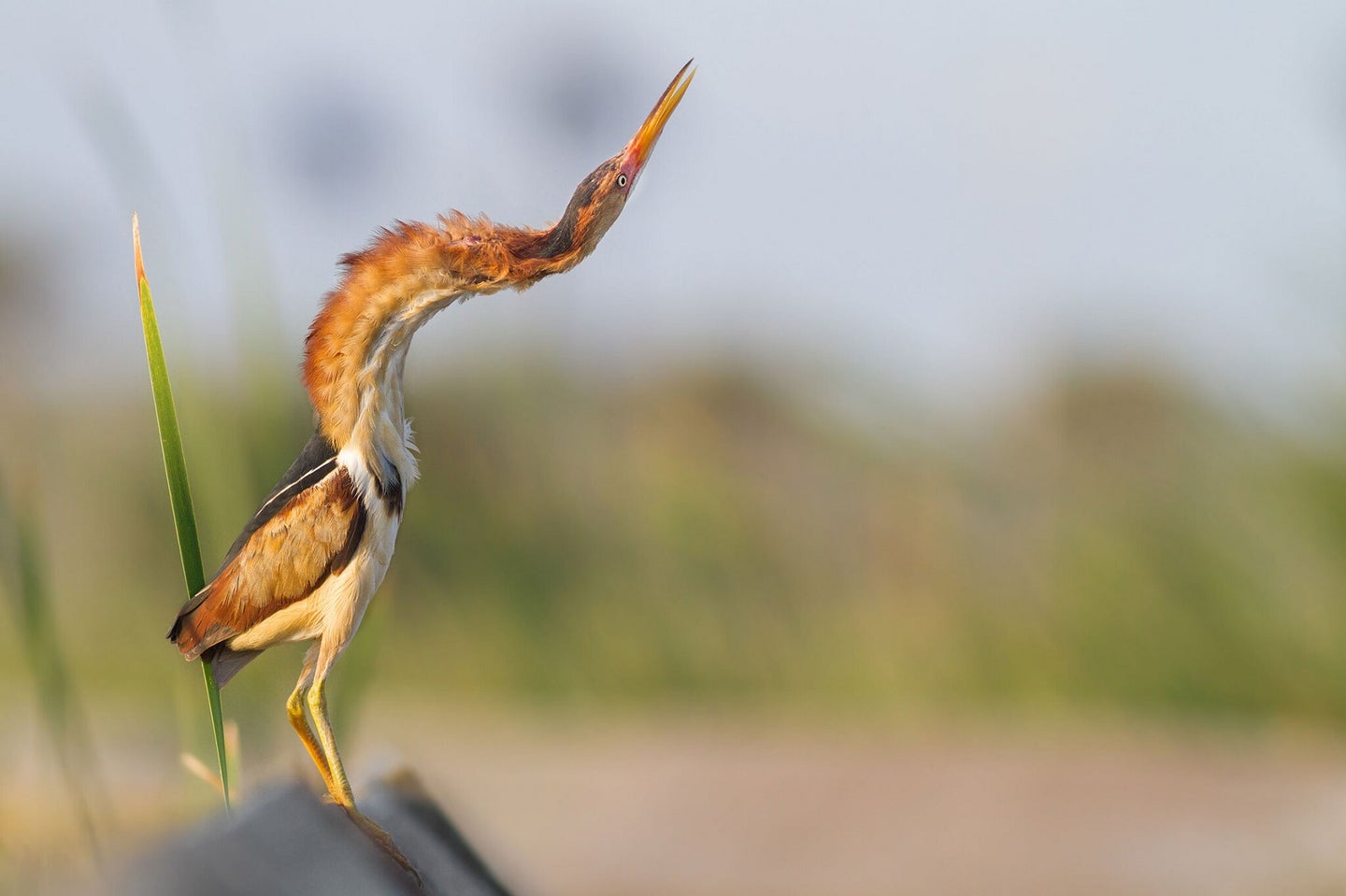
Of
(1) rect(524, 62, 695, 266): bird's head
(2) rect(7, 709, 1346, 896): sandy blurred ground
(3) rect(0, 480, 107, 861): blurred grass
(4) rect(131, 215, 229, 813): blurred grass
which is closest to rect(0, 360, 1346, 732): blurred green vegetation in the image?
(2) rect(7, 709, 1346, 896): sandy blurred ground

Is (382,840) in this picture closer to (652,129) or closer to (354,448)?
(354,448)

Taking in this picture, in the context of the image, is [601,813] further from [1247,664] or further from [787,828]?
[1247,664]

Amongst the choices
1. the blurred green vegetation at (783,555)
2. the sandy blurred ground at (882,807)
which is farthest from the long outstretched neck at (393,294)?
the blurred green vegetation at (783,555)

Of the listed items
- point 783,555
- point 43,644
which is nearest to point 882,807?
point 783,555

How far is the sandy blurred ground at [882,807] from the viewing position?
2975 millimetres

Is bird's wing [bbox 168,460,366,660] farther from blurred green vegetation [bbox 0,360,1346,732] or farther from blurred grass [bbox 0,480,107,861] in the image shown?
blurred green vegetation [bbox 0,360,1346,732]

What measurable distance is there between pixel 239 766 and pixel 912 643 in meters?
3.00

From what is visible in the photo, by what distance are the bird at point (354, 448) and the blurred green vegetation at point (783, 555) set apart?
2733mm

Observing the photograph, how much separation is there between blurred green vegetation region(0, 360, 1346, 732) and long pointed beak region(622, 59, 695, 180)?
2.87 metres

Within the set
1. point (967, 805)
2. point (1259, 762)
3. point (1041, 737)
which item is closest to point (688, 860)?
point (967, 805)

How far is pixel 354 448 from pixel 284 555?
87 mm

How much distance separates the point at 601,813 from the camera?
3.64 m

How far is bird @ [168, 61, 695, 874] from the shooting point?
86 centimetres

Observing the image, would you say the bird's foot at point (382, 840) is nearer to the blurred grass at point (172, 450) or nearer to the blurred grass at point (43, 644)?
the blurred grass at point (172, 450)
